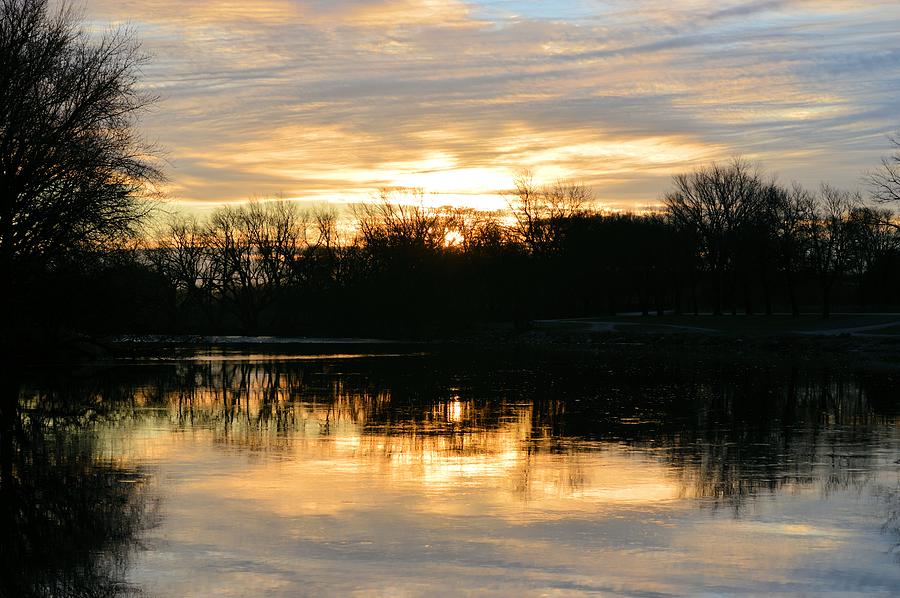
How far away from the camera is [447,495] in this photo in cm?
1165

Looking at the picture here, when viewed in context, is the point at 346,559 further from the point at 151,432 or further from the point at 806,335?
the point at 806,335

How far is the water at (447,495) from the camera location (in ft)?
26.9

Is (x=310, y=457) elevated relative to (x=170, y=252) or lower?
lower

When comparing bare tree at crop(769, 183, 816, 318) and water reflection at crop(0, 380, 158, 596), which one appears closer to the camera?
water reflection at crop(0, 380, 158, 596)

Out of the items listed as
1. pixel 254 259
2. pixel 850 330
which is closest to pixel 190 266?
pixel 254 259

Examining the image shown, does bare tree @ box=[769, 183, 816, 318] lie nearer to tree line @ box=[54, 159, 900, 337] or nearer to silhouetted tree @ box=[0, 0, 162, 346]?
tree line @ box=[54, 159, 900, 337]

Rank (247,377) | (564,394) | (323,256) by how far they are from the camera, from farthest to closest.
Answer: (323,256) < (247,377) < (564,394)

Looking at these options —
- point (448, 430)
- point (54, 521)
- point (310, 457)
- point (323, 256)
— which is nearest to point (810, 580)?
point (54, 521)

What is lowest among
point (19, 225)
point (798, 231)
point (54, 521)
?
point (54, 521)

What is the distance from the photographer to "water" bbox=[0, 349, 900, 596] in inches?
323

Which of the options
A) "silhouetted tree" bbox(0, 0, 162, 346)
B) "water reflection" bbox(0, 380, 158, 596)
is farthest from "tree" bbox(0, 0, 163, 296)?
"water reflection" bbox(0, 380, 158, 596)

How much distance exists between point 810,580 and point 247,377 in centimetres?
2569

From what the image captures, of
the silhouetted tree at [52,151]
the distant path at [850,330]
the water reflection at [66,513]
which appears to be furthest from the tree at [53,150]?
the distant path at [850,330]

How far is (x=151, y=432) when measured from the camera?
678 inches
